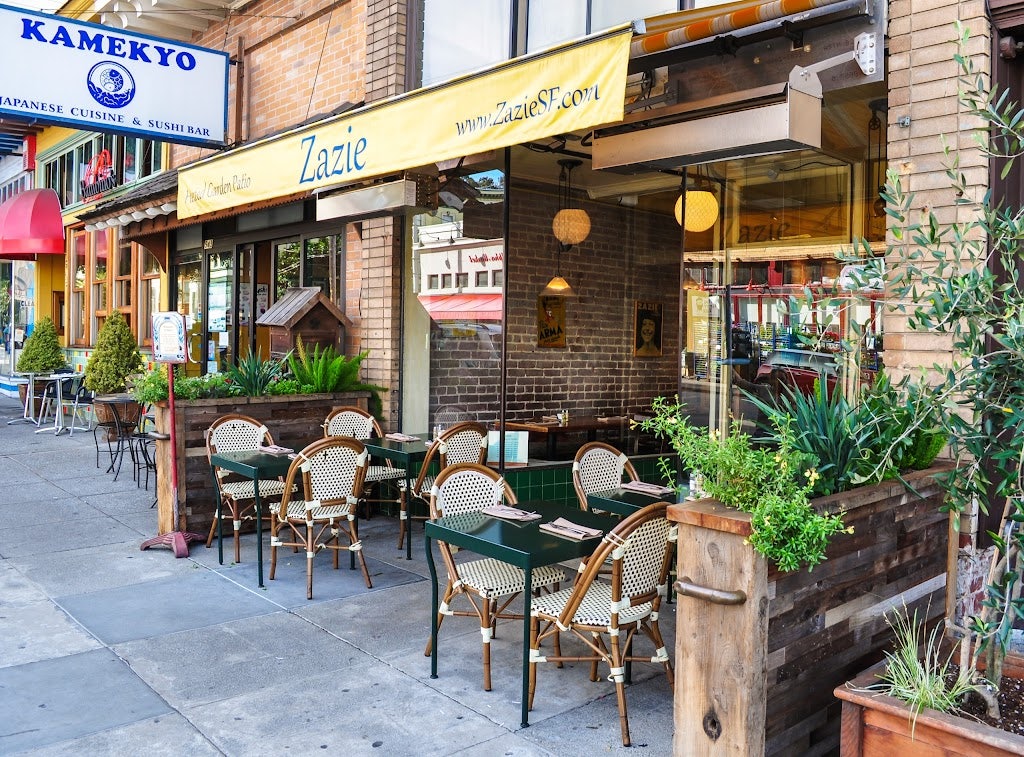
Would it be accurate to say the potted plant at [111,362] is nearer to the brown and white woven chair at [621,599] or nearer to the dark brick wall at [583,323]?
the dark brick wall at [583,323]

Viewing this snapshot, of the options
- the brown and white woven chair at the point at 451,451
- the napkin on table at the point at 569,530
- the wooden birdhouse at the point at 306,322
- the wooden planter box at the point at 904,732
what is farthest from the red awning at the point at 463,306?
the wooden planter box at the point at 904,732

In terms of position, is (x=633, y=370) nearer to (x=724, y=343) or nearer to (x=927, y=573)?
(x=724, y=343)

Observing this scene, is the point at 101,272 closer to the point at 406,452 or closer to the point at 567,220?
the point at 567,220

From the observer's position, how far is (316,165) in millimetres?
5863

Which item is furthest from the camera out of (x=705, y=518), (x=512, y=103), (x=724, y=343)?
(x=724, y=343)

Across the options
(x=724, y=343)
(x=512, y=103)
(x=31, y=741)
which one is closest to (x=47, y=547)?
(x=31, y=741)

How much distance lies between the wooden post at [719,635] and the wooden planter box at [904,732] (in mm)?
276

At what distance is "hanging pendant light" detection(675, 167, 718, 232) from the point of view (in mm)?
6375

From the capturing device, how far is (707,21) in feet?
14.3

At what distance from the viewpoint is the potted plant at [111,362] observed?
11383mm

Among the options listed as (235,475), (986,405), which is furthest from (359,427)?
(986,405)

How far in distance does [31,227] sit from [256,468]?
12.7 m

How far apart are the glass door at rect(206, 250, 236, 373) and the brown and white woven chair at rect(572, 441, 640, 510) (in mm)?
6864

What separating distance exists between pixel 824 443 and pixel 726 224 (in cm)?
372
